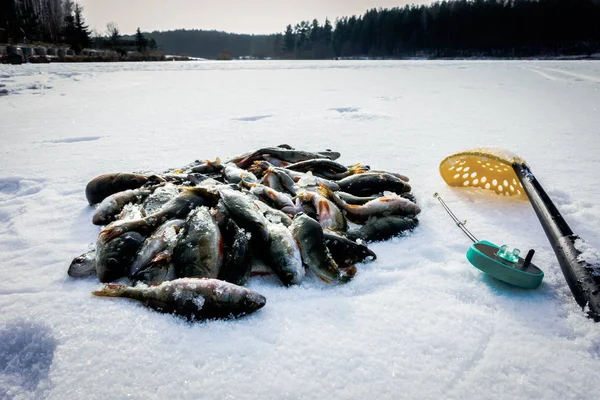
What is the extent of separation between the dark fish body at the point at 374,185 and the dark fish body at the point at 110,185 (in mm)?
2483

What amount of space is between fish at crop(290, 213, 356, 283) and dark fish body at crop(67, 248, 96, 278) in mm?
1565

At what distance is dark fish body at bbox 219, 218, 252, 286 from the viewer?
92.4 inches

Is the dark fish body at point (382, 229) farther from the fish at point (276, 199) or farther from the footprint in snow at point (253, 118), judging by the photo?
the footprint in snow at point (253, 118)

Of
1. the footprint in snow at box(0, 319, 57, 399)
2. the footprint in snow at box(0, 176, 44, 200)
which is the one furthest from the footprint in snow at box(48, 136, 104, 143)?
the footprint in snow at box(0, 319, 57, 399)

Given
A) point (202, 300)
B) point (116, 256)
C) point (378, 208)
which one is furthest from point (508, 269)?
point (116, 256)

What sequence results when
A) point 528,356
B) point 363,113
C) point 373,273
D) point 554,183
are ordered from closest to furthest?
point 528,356 → point 373,273 → point 554,183 → point 363,113

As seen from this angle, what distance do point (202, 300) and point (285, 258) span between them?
67cm

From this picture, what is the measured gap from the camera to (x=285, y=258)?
8.04 ft

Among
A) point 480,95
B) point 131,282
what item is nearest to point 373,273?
point 131,282

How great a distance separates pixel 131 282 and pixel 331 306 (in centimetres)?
144

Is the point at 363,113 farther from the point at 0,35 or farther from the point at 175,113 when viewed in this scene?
the point at 0,35

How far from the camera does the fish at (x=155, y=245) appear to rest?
8.02ft

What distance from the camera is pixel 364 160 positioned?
19.0 feet

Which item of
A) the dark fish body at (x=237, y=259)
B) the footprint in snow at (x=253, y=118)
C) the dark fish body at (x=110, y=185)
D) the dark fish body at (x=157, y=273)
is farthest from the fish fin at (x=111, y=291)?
the footprint in snow at (x=253, y=118)
